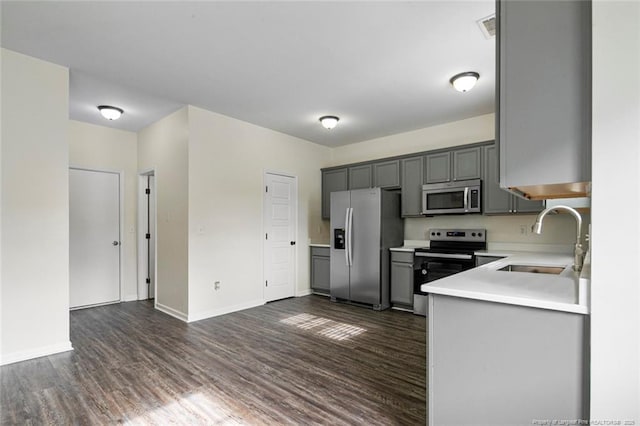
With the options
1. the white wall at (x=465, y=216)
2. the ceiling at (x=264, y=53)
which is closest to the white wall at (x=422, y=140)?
the white wall at (x=465, y=216)

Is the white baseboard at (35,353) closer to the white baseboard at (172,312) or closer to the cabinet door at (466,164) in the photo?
the white baseboard at (172,312)

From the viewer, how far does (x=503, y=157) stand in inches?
58.8

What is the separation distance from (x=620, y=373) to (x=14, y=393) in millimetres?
3516

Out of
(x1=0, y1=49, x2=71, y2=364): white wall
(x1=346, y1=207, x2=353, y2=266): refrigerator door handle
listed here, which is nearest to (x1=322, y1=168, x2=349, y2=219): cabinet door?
(x1=346, y1=207, x2=353, y2=266): refrigerator door handle

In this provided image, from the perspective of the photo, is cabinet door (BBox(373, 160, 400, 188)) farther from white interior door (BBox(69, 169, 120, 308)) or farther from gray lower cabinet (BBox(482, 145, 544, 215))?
white interior door (BBox(69, 169, 120, 308))

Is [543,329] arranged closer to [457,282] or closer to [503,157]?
[457,282]

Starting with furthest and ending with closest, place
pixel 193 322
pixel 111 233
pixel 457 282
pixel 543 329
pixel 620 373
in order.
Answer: pixel 111 233 < pixel 193 322 < pixel 457 282 < pixel 543 329 < pixel 620 373

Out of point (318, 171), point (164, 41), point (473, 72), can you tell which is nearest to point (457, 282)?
point (473, 72)

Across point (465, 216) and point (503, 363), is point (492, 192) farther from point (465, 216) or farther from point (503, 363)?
point (503, 363)

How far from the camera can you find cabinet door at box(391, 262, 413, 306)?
4.47m

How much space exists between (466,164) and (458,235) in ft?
3.10

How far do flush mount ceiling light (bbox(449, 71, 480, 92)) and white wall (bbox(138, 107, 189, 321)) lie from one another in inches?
122

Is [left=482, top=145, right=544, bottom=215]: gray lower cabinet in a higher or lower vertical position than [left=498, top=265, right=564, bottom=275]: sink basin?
higher

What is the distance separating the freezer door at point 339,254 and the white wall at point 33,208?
3.28m
